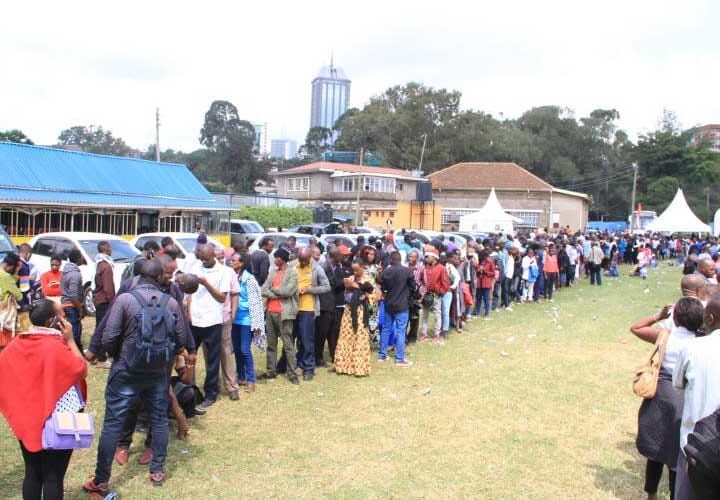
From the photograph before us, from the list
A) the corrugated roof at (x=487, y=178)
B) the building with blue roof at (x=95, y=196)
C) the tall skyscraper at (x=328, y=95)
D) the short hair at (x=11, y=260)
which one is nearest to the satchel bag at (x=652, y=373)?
the short hair at (x=11, y=260)

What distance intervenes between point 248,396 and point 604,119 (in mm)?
79519

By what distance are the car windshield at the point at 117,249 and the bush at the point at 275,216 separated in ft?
76.1

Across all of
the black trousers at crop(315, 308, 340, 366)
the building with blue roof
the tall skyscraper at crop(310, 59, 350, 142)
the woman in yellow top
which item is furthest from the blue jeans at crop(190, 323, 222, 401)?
the tall skyscraper at crop(310, 59, 350, 142)

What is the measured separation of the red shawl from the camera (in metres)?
3.89

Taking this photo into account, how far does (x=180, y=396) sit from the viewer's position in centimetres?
632

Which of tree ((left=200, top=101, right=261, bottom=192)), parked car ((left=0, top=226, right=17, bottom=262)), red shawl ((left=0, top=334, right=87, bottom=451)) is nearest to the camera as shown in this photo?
red shawl ((left=0, top=334, right=87, bottom=451))

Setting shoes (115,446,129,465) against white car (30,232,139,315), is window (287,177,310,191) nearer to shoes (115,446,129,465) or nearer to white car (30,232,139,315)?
white car (30,232,139,315)

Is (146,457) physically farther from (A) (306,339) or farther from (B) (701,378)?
(B) (701,378)

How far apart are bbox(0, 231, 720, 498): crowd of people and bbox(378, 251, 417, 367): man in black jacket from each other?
0.02 m

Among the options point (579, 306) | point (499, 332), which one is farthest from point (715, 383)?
point (579, 306)

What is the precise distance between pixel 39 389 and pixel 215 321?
3.01m

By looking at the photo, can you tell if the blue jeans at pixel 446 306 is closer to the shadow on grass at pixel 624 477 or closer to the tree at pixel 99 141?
the shadow on grass at pixel 624 477

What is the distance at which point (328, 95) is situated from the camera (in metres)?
162

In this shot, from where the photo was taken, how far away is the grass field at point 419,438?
530 centimetres
